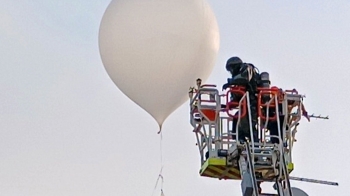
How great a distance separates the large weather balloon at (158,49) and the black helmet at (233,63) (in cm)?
322

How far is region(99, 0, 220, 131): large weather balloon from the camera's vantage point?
535 inches

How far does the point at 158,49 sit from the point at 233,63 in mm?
3647

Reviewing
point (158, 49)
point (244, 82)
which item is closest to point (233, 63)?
point (244, 82)

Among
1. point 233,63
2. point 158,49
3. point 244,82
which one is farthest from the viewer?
point 158,49

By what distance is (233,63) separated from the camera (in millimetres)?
10258

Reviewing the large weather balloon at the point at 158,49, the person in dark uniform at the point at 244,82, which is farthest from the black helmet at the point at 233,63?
the large weather balloon at the point at 158,49

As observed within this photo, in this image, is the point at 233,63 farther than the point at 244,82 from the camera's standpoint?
Yes

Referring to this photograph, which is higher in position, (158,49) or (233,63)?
(158,49)

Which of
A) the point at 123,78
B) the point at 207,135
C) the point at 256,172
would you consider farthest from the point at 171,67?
the point at 256,172

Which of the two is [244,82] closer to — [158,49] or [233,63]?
[233,63]

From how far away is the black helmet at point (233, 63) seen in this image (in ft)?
33.6

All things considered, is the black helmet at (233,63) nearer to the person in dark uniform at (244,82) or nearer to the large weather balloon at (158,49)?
the person in dark uniform at (244,82)

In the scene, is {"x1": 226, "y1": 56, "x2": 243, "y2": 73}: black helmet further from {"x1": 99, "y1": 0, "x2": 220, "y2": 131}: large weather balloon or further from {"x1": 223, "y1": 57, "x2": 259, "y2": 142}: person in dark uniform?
{"x1": 99, "y1": 0, "x2": 220, "y2": 131}: large weather balloon

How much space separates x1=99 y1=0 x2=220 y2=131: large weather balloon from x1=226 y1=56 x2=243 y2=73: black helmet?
127 inches
